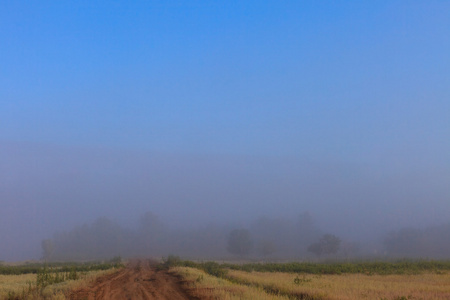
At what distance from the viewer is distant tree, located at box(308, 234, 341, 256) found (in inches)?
4899

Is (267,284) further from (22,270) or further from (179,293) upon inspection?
(22,270)

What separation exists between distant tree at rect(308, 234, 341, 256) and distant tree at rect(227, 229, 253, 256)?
23163mm

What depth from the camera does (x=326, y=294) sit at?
1650 centimetres

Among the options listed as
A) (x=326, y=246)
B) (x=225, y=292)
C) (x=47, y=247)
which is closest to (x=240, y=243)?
(x=326, y=246)

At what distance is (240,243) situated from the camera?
135m

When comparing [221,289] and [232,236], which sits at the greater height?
[221,289]

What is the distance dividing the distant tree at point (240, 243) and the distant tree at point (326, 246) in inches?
912

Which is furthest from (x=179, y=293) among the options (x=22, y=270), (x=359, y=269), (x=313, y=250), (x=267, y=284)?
(x=313, y=250)

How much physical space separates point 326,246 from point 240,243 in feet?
103

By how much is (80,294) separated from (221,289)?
683 centimetres

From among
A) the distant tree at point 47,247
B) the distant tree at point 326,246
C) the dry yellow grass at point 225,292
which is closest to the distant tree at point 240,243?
the distant tree at point 326,246

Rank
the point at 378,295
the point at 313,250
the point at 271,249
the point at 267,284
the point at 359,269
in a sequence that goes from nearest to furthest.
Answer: the point at 378,295 → the point at 267,284 → the point at 359,269 → the point at 313,250 → the point at 271,249

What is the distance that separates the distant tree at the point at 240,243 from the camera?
135m

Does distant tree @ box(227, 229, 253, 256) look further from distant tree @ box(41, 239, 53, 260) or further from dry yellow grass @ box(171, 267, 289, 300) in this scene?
dry yellow grass @ box(171, 267, 289, 300)
